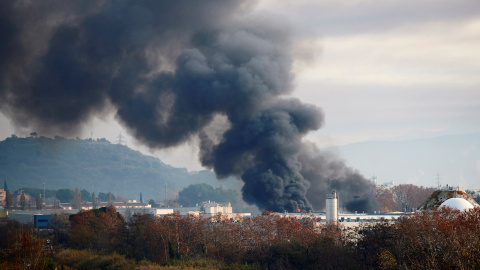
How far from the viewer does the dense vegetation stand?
37.7 metres

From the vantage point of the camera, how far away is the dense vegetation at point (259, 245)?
37.7 metres

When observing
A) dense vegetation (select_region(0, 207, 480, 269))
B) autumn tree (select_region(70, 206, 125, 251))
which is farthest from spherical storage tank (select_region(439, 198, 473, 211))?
autumn tree (select_region(70, 206, 125, 251))

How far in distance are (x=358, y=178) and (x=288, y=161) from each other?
25294 millimetres

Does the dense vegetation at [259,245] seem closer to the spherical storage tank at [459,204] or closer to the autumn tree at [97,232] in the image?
the autumn tree at [97,232]

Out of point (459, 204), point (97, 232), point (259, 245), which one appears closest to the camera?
point (459, 204)

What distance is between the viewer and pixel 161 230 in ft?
189

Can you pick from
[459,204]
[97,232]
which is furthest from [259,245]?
[97,232]

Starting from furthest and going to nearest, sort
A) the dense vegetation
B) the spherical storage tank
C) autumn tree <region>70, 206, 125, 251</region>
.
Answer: autumn tree <region>70, 206, 125, 251</region> < the spherical storage tank < the dense vegetation

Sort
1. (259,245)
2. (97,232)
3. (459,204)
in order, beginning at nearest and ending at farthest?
1. (459,204)
2. (259,245)
3. (97,232)

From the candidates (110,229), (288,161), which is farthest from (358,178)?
(110,229)

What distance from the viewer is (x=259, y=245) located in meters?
52.9

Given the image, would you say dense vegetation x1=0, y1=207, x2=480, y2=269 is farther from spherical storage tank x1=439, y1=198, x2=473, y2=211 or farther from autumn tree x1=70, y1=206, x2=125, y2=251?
spherical storage tank x1=439, y1=198, x2=473, y2=211

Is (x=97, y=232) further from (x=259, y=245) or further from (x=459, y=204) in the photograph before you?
(x=459, y=204)

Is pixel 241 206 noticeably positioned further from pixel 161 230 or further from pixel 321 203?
pixel 161 230
